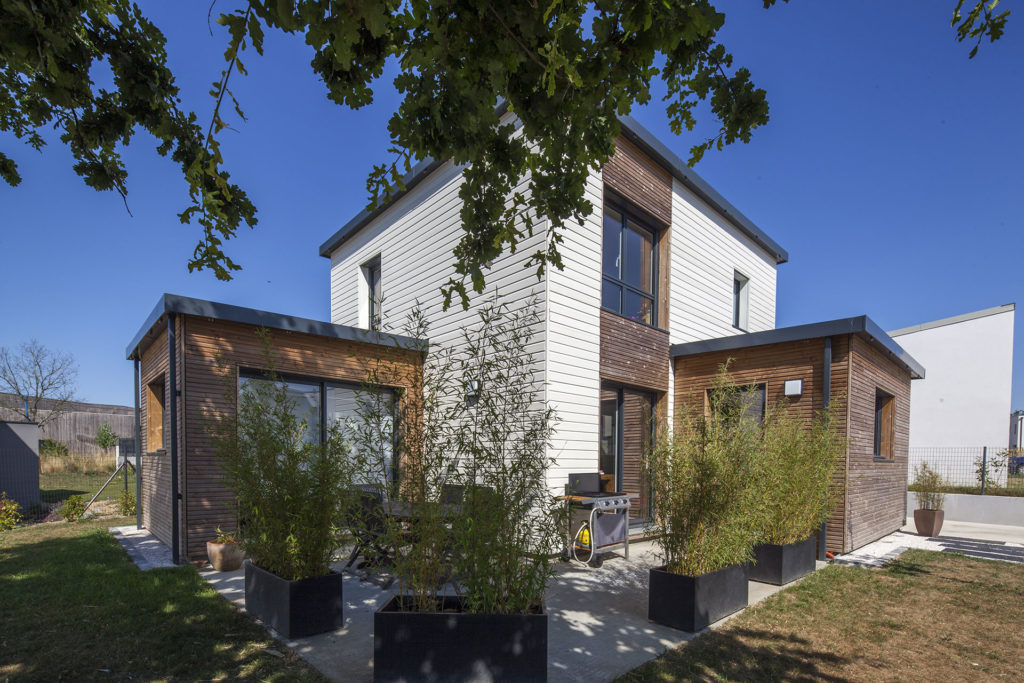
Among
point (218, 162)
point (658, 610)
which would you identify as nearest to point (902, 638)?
point (658, 610)

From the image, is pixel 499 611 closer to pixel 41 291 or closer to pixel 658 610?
pixel 658 610

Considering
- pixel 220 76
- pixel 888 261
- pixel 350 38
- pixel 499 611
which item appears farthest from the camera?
pixel 888 261

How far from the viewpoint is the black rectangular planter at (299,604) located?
3578 mm

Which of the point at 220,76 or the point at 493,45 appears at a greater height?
the point at 493,45

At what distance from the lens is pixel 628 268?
8.06 metres

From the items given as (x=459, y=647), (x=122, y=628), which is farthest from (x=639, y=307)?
(x=122, y=628)

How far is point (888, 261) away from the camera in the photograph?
33.1 ft

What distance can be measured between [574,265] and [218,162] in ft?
17.2

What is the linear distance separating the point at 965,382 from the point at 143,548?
1956 centimetres

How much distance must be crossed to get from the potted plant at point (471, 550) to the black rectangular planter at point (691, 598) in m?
1.38

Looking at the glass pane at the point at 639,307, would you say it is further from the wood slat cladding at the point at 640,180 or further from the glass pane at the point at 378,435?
the glass pane at the point at 378,435

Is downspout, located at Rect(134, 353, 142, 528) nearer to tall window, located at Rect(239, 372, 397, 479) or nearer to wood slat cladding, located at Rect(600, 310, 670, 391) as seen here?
tall window, located at Rect(239, 372, 397, 479)

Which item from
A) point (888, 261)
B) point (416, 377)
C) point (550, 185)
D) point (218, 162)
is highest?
point (888, 261)

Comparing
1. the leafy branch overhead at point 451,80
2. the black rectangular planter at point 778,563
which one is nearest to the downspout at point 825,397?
the black rectangular planter at point 778,563
